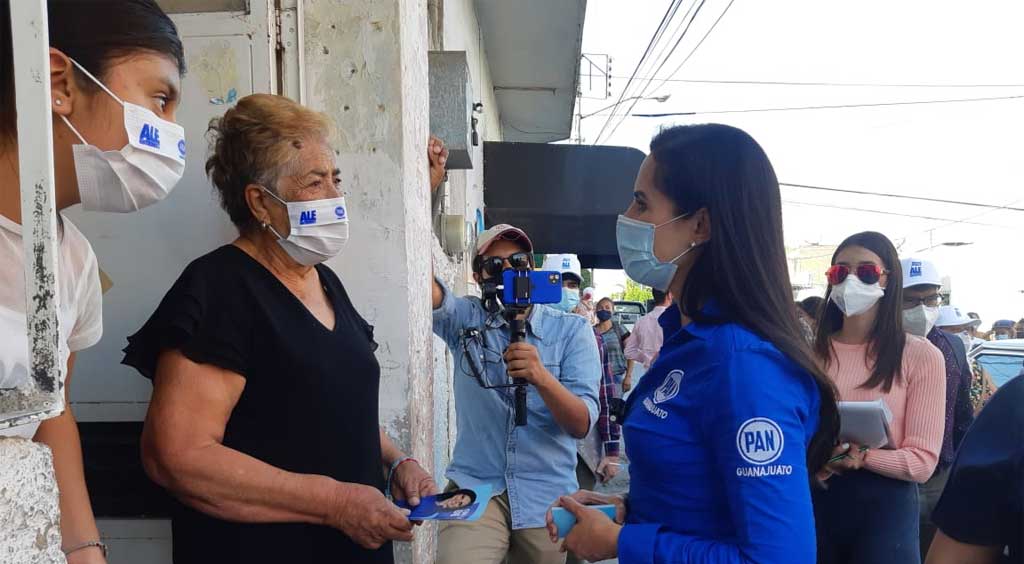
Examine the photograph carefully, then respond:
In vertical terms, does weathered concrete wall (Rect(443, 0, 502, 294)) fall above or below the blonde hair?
above

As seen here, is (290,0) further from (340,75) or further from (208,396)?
(208,396)

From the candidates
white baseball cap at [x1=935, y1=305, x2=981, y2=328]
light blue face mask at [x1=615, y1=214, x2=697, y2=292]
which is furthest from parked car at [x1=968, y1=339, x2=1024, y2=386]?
light blue face mask at [x1=615, y1=214, x2=697, y2=292]

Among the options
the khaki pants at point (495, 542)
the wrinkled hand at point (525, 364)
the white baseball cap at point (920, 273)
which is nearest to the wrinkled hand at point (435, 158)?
the wrinkled hand at point (525, 364)

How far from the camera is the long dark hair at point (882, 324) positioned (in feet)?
8.63

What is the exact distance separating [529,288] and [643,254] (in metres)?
0.92

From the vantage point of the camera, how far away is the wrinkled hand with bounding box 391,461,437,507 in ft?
6.45

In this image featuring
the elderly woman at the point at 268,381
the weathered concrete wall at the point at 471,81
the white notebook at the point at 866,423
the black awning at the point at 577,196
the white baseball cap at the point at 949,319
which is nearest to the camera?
the elderly woman at the point at 268,381

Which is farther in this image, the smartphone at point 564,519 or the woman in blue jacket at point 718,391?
the smartphone at point 564,519

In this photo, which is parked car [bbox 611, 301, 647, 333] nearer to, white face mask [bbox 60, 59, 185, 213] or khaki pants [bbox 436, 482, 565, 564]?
khaki pants [bbox 436, 482, 565, 564]

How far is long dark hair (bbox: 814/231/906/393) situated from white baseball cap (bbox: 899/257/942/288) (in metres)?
1.75

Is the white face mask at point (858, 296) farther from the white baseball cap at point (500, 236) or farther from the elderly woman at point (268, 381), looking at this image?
the elderly woman at point (268, 381)

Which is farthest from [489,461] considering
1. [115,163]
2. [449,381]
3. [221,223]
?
[449,381]

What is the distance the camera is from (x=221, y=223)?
2.16 metres

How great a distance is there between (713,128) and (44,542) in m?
1.40
